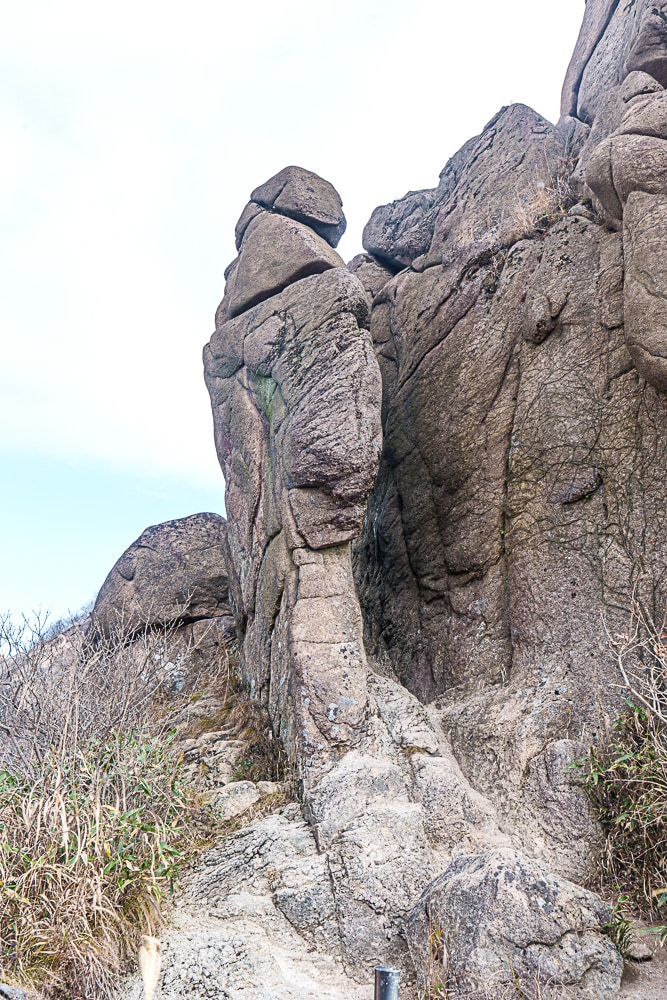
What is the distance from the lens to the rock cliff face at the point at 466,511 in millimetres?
6000

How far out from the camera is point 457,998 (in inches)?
187

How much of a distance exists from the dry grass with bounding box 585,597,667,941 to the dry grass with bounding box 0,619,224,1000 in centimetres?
350

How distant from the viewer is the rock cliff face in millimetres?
6000

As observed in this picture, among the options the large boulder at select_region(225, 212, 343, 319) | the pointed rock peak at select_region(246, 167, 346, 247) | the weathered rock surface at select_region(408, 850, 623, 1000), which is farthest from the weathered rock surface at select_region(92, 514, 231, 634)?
the weathered rock surface at select_region(408, 850, 623, 1000)

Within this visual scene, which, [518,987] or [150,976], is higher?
[150,976]

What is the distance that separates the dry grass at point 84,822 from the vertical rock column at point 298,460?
4.50 ft

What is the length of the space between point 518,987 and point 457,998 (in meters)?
0.40

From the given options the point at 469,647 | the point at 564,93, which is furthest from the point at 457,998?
the point at 564,93

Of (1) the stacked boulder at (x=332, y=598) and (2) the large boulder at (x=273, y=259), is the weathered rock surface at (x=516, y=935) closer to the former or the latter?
(1) the stacked boulder at (x=332, y=598)

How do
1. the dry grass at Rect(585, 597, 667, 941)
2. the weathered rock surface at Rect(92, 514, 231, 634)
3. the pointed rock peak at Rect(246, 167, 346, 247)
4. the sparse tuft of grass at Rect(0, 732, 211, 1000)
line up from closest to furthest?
the sparse tuft of grass at Rect(0, 732, 211, 1000)
the dry grass at Rect(585, 597, 667, 941)
the pointed rock peak at Rect(246, 167, 346, 247)
the weathered rock surface at Rect(92, 514, 231, 634)

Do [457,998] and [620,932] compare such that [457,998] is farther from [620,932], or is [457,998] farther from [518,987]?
[620,932]

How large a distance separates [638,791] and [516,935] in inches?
66.5

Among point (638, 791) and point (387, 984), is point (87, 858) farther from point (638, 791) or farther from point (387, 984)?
point (638, 791)

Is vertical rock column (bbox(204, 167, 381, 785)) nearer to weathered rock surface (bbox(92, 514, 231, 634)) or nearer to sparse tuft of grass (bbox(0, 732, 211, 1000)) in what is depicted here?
sparse tuft of grass (bbox(0, 732, 211, 1000))
